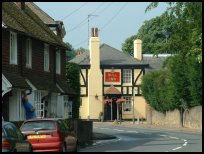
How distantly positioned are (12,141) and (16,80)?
12.3 m

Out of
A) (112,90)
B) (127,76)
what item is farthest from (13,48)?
(127,76)

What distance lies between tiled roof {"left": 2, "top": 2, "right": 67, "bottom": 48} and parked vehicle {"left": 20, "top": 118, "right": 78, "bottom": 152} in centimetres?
718

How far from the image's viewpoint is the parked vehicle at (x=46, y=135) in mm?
23344

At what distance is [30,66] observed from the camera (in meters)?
34.2

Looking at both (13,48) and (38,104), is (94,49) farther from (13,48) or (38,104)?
(13,48)

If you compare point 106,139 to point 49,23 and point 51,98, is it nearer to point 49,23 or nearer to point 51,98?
point 51,98

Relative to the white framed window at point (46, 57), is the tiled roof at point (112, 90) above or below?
below

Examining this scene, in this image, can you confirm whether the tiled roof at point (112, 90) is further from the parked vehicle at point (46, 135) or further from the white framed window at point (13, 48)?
the parked vehicle at point (46, 135)

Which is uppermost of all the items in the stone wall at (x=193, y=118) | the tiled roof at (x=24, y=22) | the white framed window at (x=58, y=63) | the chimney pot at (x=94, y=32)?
the chimney pot at (x=94, y=32)

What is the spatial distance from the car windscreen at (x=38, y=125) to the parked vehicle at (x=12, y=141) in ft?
11.5

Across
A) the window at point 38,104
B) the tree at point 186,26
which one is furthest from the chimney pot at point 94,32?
the tree at point 186,26

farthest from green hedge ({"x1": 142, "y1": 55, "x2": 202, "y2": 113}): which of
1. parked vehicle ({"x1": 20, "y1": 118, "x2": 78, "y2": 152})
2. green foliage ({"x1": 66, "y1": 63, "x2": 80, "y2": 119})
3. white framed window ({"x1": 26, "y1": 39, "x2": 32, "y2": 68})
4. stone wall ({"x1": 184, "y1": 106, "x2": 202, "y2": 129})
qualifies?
parked vehicle ({"x1": 20, "y1": 118, "x2": 78, "y2": 152})

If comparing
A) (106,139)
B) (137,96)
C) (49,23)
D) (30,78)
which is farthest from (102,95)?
(30,78)

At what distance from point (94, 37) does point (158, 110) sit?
1485cm
